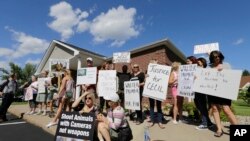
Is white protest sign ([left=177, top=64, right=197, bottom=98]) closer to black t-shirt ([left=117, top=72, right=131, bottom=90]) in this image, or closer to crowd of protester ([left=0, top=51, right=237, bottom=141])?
crowd of protester ([left=0, top=51, right=237, bottom=141])

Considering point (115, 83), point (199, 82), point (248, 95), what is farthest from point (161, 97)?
point (248, 95)

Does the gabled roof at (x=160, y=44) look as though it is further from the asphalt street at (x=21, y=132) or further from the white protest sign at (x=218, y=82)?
the white protest sign at (x=218, y=82)

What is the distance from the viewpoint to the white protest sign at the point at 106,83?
10555 millimetres

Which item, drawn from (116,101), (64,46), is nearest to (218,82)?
(116,101)

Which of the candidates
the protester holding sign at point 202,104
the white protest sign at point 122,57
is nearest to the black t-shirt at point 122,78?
the white protest sign at point 122,57

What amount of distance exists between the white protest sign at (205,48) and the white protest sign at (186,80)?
0.91 m

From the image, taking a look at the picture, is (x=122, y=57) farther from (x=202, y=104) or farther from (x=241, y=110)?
(x=241, y=110)

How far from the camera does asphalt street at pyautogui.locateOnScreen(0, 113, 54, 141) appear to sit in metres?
9.28

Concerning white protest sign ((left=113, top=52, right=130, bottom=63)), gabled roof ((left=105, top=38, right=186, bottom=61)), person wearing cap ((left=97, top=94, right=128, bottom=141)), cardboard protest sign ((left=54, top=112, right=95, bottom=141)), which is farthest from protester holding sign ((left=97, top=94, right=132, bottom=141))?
gabled roof ((left=105, top=38, right=186, bottom=61))

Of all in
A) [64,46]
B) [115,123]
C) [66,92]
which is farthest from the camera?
[64,46]

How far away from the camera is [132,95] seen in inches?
389

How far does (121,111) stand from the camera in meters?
7.26

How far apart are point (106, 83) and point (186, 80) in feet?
9.19

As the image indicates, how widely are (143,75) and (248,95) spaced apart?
20969mm
